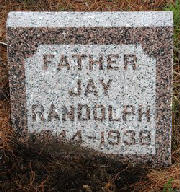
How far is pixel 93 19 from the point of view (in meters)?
3.90

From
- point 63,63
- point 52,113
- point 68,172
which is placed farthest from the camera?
point 52,113

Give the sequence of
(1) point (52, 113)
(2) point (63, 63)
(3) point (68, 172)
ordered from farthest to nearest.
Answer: (1) point (52, 113) < (2) point (63, 63) < (3) point (68, 172)

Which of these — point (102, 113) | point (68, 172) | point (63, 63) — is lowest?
point (68, 172)

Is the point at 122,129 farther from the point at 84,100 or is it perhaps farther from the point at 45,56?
the point at 45,56

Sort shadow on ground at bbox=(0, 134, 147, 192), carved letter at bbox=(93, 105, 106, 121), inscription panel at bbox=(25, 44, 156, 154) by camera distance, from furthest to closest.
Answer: carved letter at bbox=(93, 105, 106, 121) → inscription panel at bbox=(25, 44, 156, 154) → shadow on ground at bbox=(0, 134, 147, 192)

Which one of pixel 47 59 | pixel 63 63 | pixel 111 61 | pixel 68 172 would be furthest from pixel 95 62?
pixel 68 172

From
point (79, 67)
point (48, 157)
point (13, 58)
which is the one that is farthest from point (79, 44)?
point (48, 157)

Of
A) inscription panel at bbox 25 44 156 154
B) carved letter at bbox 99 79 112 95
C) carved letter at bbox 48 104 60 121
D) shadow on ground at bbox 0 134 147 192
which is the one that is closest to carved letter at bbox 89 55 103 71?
inscription panel at bbox 25 44 156 154

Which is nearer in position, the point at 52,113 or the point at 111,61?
the point at 111,61

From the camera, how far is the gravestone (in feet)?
12.7

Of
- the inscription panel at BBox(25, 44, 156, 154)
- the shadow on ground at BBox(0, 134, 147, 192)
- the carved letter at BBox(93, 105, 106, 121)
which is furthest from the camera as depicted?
the carved letter at BBox(93, 105, 106, 121)

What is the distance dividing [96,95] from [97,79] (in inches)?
4.5

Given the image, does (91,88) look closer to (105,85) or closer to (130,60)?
(105,85)

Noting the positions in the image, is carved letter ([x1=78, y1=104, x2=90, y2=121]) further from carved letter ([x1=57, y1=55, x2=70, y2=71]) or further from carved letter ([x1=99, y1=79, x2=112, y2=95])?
carved letter ([x1=57, y1=55, x2=70, y2=71])
